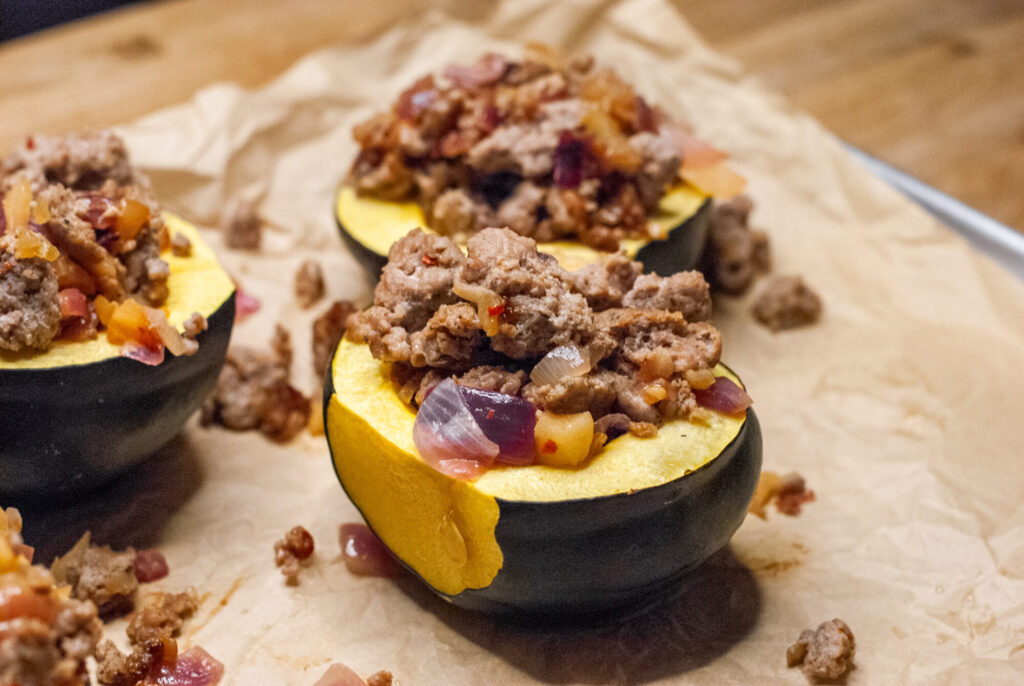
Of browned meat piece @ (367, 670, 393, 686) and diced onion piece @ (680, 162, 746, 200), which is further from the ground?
diced onion piece @ (680, 162, 746, 200)

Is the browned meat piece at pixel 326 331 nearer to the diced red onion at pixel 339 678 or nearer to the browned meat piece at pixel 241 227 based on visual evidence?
the browned meat piece at pixel 241 227

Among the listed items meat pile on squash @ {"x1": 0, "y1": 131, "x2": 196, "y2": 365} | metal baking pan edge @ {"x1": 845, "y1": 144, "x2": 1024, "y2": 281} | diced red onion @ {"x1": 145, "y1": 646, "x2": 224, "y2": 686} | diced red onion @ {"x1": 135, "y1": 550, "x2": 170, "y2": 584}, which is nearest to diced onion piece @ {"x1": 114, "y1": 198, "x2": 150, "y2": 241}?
meat pile on squash @ {"x1": 0, "y1": 131, "x2": 196, "y2": 365}

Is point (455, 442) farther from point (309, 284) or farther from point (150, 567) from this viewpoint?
point (309, 284)

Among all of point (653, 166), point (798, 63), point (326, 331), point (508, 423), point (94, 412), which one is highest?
point (508, 423)

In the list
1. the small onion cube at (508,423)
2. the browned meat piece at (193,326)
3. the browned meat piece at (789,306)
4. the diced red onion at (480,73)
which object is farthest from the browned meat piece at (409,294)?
the browned meat piece at (789,306)

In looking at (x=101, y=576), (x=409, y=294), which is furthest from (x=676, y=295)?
(x=101, y=576)

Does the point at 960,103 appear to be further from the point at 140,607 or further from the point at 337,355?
the point at 140,607

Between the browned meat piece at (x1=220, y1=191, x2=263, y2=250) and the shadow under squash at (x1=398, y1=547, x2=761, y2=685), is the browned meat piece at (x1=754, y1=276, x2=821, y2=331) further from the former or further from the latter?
the browned meat piece at (x1=220, y1=191, x2=263, y2=250)
